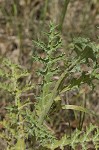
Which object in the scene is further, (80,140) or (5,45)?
(5,45)

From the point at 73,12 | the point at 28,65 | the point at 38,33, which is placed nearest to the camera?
the point at 28,65

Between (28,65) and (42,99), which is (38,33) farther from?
(42,99)

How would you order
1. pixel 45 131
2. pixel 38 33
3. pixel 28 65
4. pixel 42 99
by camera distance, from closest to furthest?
pixel 45 131, pixel 42 99, pixel 28 65, pixel 38 33

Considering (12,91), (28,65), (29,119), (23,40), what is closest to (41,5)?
(23,40)

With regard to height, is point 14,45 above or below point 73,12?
below

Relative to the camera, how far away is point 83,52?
1.62 m

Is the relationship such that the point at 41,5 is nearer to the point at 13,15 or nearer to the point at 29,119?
the point at 13,15

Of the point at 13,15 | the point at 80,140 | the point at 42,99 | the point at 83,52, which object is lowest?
the point at 80,140

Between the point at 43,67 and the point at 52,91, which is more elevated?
the point at 43,67

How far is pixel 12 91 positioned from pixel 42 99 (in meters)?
0.19

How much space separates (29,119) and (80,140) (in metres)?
0.23

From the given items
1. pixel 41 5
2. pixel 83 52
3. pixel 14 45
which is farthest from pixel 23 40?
pixel 83 52

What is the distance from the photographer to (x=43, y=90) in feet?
5.59

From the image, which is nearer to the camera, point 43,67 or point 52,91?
point 52,91
